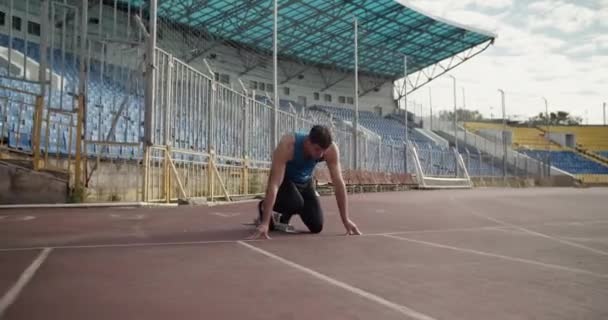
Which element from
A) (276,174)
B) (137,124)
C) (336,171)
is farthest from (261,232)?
(137,124)

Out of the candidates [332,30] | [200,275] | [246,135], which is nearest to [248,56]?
[332,30]

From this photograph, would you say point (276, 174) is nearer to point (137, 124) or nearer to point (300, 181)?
point (300, 181)

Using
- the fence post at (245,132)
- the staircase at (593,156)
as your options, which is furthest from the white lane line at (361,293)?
the staircase at (593,156)

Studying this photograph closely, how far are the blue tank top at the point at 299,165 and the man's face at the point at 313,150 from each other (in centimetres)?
10

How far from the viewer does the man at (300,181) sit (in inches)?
174

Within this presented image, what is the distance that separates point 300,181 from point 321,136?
95 cm

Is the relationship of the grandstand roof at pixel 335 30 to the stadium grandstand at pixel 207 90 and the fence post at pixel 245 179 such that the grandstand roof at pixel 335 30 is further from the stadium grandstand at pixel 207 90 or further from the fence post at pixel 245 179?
the fence post at pixel 245 179

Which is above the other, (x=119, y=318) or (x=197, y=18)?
(x=197, y=18)

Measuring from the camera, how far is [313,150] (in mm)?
4469

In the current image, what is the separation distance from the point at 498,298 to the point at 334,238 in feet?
7.96

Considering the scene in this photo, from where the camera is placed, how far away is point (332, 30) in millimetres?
38156

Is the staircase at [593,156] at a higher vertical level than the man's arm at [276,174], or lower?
higher

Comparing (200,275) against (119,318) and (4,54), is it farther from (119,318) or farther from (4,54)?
(4,54)

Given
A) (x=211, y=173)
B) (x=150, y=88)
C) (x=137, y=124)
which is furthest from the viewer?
(x=137, y=124)
